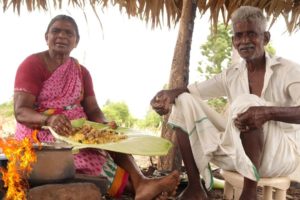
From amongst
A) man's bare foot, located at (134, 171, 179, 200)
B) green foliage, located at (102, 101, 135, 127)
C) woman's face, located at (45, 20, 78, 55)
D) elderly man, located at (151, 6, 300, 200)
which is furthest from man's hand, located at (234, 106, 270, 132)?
green foliage, located at (102, 101, 135, 127)

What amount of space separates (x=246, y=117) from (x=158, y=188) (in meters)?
0.65

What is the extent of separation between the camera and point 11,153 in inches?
79.7

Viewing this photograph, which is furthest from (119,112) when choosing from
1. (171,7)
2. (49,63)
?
(49,63)

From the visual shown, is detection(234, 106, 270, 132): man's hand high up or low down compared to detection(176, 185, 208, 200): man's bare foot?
up

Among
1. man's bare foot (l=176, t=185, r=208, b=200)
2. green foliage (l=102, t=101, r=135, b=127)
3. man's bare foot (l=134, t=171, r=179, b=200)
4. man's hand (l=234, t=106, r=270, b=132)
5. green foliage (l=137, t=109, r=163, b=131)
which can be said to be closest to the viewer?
man's hand (l=234, t=106, r=270, b=132)

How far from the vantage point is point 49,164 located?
2.12 metres

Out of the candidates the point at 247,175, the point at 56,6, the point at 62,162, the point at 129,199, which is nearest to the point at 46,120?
the point at 62,162

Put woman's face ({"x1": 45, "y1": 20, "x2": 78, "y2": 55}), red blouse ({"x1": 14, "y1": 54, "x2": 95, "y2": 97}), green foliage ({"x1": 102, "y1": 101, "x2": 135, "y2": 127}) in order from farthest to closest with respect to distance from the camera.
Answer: green foliage ({"x1": 102, "y1": 101, "x2": 135, "y2": 127}) → woman's face ({"x1": 45, "y1": 20, "x2": 78, "y2": 55}) → red blouse ({"x1": 14, "y1": 54, "x2": 95, "y2": 97})

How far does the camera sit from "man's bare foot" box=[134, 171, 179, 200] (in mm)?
2260

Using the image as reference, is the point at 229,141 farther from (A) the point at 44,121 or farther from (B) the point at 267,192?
(A) the point at 44,121

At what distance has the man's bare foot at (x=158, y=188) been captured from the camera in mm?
2260

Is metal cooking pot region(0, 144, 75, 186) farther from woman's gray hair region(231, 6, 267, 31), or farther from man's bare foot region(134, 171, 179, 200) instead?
woman's gray hair region(231, 6, 267, 31)

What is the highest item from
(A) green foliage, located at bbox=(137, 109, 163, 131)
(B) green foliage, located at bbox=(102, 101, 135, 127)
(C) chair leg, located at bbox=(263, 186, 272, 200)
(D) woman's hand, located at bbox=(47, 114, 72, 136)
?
(D) woman's hand, located at bbox=(47, 114, 72, 136)

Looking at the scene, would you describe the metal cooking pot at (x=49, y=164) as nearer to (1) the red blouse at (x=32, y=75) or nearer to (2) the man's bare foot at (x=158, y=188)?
(2) the man's bare foot at (x=158, y=188)
